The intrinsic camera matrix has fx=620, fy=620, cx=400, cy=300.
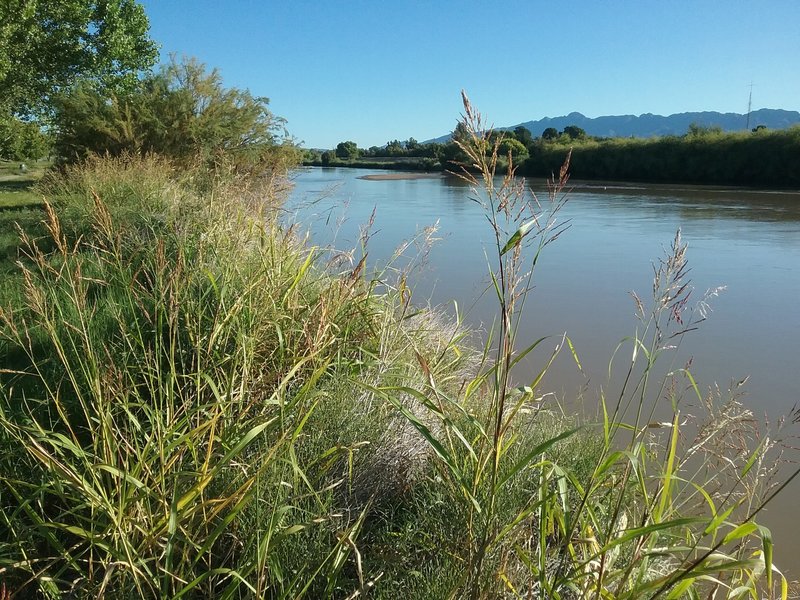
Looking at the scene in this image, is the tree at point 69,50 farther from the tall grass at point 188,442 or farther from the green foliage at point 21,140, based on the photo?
the tall grass at point 188,442

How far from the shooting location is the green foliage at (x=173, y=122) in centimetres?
1546

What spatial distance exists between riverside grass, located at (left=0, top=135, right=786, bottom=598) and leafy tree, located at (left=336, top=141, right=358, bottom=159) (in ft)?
284

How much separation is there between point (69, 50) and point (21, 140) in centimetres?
1450

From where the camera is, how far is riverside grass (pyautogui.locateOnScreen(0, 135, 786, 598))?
1.44m

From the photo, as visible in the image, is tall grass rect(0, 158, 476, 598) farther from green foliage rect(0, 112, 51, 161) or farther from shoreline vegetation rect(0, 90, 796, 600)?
green foliage rect(0, 112, 51, 161)

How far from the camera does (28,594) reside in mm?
1795

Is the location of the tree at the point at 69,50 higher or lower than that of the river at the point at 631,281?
higher

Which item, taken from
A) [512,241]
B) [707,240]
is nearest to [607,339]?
[512,241]

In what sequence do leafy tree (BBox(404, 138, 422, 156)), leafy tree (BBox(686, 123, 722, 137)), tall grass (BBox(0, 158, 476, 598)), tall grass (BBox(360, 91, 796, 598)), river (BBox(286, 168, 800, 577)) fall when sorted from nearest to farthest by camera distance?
tall grass (BBox(360, 91, 796, 598)), tall grass (BBox(0, 158, 476, 598)), river (BBox(286, 168, 800, 577)), leafy tree (BBox(686, 123, 722, 137)), leafy tree (BBox(404, 138, 422, 156))

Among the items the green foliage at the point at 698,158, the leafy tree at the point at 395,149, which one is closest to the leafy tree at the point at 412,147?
the leafy tree at the point at 395,149

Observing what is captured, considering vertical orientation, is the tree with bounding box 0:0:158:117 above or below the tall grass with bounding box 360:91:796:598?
above

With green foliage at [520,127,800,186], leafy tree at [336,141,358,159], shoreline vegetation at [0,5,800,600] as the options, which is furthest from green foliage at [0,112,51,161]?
leafy tree at [336,141,358,159]

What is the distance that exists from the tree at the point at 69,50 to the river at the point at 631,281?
328 inches

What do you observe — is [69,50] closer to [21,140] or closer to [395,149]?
[21,140]
